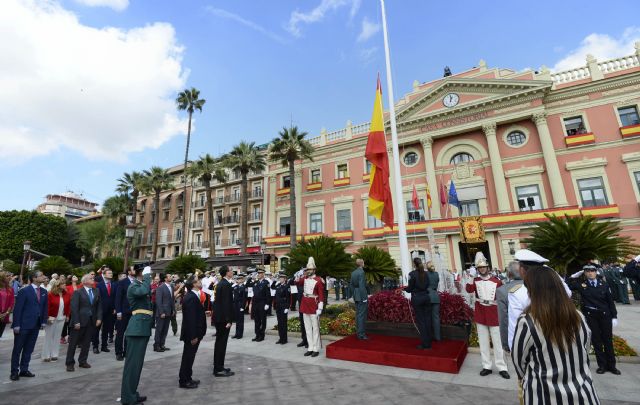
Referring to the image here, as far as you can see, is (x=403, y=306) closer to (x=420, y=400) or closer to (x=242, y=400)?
(x=420, y=400)

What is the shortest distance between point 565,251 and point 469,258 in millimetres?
14593

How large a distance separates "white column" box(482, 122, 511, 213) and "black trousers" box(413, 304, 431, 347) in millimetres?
21083

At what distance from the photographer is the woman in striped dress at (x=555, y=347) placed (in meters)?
1.99

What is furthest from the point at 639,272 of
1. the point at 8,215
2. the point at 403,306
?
the point at 8,215

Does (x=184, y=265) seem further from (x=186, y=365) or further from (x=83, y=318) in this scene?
(x=186, y=365)

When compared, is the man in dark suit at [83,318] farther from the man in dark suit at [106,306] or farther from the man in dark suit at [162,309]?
the man in dark suit at [162,309]

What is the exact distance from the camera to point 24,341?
19.9 feet

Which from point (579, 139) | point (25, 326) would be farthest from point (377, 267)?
point (579, 139)

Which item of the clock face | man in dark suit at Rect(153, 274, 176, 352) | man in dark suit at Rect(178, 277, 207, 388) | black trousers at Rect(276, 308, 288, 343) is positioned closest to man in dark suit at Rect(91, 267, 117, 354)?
man in dark suit at Rect(153, 274, 176, 352)

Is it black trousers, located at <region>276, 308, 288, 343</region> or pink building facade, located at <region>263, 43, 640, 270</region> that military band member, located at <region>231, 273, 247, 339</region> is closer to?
black trousers, located at <region>276, 308, 288, 343</region>

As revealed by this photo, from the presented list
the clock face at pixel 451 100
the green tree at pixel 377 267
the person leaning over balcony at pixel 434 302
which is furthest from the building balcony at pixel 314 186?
the person leaning over balcony at pixel 434 302

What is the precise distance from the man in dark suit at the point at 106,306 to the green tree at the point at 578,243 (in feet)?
42.8

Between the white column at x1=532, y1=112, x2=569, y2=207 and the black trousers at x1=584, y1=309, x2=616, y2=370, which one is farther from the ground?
the white column at x1=532, y1=112, x2=569, y2=207

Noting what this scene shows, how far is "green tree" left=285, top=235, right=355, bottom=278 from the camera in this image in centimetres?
1247
